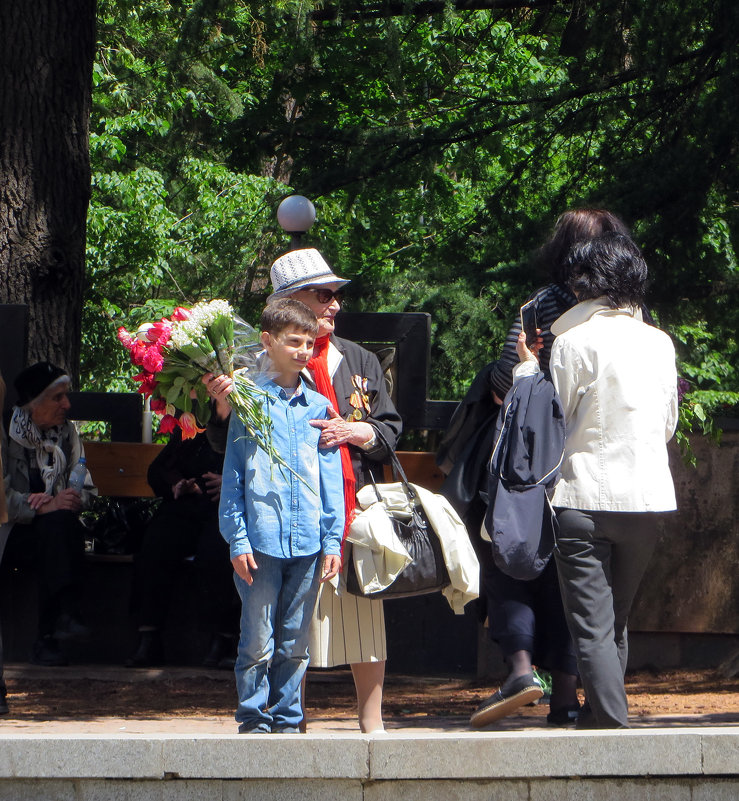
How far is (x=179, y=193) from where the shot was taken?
62.1 feet

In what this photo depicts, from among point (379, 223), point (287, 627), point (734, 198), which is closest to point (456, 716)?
point (287, 627)

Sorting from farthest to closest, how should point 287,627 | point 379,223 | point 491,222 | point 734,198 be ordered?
point 379,223 → point 491,222 → point 734,198 → point 287,627

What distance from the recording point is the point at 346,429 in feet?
14.3

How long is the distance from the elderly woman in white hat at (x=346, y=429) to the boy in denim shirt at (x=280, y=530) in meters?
0.14

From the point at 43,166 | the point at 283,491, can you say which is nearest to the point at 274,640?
the point at 283,491

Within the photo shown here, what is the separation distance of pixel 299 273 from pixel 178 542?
8.78 ft

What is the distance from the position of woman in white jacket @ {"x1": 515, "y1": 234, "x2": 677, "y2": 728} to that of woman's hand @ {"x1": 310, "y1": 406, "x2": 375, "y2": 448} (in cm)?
75

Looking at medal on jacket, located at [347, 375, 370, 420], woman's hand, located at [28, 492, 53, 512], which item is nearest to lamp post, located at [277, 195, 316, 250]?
woman's hand, located at [28, 492, 53, 512]

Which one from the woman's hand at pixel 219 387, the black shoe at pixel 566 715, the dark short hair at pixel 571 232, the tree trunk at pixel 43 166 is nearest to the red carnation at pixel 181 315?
the woman's hand at pixel 219 387

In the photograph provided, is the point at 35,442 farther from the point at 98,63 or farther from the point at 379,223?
the point at 98,63

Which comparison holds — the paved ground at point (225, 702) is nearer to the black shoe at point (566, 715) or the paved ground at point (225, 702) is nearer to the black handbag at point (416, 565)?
the black shoe at point (566, 715)

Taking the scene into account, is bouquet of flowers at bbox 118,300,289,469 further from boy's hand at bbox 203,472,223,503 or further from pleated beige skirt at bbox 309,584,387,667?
boy's hand at bbox 203,472,223,503

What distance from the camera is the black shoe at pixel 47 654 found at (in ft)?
22.4

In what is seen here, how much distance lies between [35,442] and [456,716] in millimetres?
2890
